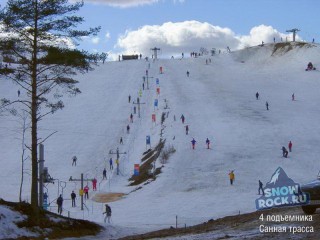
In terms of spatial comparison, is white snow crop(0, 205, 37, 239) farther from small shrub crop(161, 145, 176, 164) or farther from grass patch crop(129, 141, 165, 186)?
small shrub crop(161, 145, 176, 164)

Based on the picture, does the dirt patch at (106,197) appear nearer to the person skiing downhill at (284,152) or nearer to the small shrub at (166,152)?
the small shrub at (166,152)

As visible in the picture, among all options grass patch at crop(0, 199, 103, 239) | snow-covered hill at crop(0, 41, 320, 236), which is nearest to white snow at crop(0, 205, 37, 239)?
grass patch at crop(0, 199, 103, 239)

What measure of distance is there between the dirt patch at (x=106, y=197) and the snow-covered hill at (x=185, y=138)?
2.56 ft

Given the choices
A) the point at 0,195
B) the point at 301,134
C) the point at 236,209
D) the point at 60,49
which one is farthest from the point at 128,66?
the point at 60,49

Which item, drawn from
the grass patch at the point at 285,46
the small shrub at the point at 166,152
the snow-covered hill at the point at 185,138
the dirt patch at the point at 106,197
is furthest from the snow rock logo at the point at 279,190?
the grass patch at the point at 285,46

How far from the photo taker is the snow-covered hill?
119ft

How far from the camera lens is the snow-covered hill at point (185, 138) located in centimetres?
3625

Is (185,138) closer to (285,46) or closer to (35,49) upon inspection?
(35,49)

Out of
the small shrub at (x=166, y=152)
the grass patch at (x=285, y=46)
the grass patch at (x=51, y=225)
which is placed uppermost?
the grass patch at (x=285, y=46)

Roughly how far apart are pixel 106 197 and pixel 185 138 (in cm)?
1400

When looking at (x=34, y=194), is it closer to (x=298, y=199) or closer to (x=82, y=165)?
(x=298, y=199)

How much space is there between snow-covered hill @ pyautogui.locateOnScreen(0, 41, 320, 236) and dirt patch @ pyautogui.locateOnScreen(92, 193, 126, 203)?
0.78 meters

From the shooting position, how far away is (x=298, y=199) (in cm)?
1605

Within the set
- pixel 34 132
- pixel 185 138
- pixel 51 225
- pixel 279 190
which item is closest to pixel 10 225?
pixel 51 225
